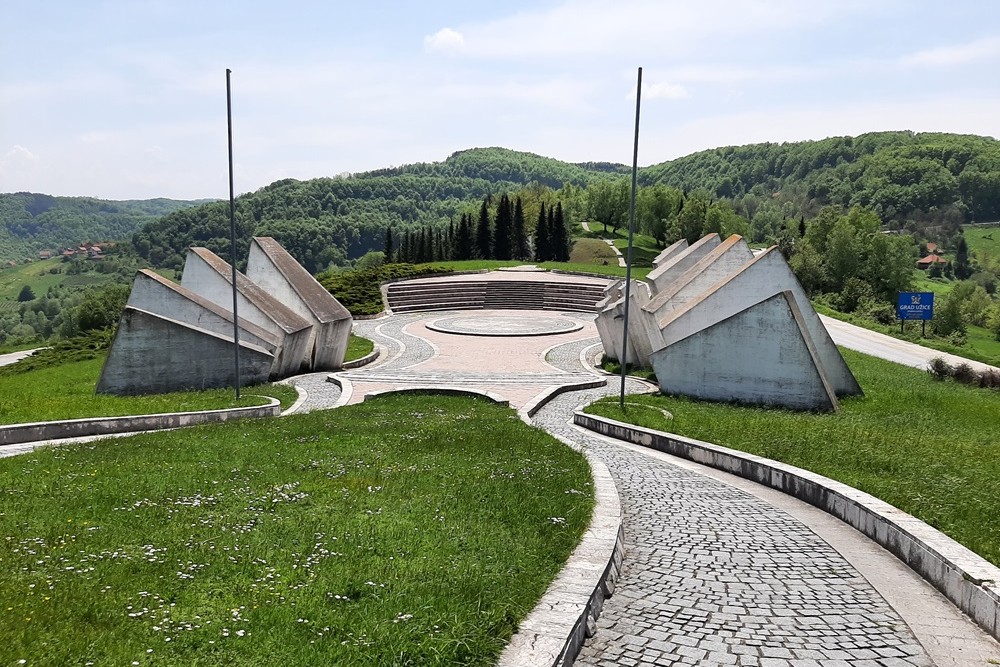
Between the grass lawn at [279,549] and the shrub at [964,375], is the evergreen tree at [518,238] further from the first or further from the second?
the grass lawn at [279,549]

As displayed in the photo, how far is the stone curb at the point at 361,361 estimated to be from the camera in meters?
22.9

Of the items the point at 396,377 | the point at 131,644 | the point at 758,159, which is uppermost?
the point at 758,159

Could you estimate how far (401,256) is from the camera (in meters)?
69.2

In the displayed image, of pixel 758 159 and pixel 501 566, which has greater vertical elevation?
pixel 758 159

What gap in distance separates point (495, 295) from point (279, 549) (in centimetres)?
3688

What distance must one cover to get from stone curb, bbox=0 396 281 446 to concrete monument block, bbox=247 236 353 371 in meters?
6.35

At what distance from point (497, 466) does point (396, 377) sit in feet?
39.6

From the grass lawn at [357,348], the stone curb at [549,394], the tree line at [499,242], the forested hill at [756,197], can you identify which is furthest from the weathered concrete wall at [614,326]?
the forested hill at [756,197]

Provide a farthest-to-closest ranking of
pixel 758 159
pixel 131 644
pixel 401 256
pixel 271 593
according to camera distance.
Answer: pixel 758 159
pixel 401 256
pixel 271 593
pixel 131 644

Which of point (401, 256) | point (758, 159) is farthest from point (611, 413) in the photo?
point (758, 159)

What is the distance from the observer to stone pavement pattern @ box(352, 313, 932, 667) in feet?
15.6

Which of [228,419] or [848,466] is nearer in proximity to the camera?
[848,466]

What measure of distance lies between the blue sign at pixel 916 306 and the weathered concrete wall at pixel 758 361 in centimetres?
2733

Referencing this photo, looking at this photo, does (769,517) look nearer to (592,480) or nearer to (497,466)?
(592,480)
